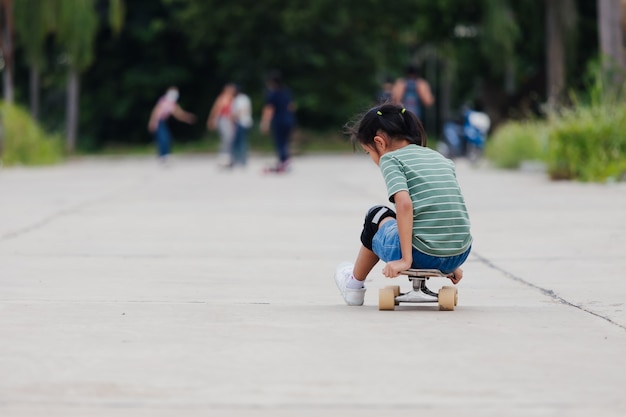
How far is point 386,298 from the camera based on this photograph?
6770 mm

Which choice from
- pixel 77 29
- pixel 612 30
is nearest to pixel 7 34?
pixel 77 29

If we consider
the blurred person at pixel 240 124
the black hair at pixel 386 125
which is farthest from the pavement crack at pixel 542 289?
the blurred person at pixel 240 124

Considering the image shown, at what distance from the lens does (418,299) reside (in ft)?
22.5

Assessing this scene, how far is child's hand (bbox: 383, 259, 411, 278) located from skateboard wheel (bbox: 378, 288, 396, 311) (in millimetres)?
152

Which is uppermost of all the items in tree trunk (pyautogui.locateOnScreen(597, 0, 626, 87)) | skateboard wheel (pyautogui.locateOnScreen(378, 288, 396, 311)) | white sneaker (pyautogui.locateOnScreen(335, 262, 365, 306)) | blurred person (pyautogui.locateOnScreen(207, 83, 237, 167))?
skateboard wheel (pyautogui.locateOnScreen(378, 288, 396, 311))

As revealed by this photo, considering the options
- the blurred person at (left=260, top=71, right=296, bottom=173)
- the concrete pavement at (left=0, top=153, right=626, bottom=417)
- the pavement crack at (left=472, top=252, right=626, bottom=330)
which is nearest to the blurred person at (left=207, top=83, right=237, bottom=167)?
the blurred person at (left=260, top=71, right=296, bottom=173)

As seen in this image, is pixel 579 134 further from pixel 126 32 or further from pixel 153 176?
pixel 126 32

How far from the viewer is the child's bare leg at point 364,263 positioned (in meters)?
7.04

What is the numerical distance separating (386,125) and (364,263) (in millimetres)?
734

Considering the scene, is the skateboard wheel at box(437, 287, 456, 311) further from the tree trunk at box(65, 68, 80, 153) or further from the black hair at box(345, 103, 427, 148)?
the tree trunk at box(65, 68, 80, 153)

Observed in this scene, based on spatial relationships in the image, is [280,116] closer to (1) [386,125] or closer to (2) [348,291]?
(2) [348,291]

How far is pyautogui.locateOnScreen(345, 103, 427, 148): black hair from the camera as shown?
22.5ft

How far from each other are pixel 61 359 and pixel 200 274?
341 cm

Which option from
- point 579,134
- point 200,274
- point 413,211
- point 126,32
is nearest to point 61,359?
point 413,211
